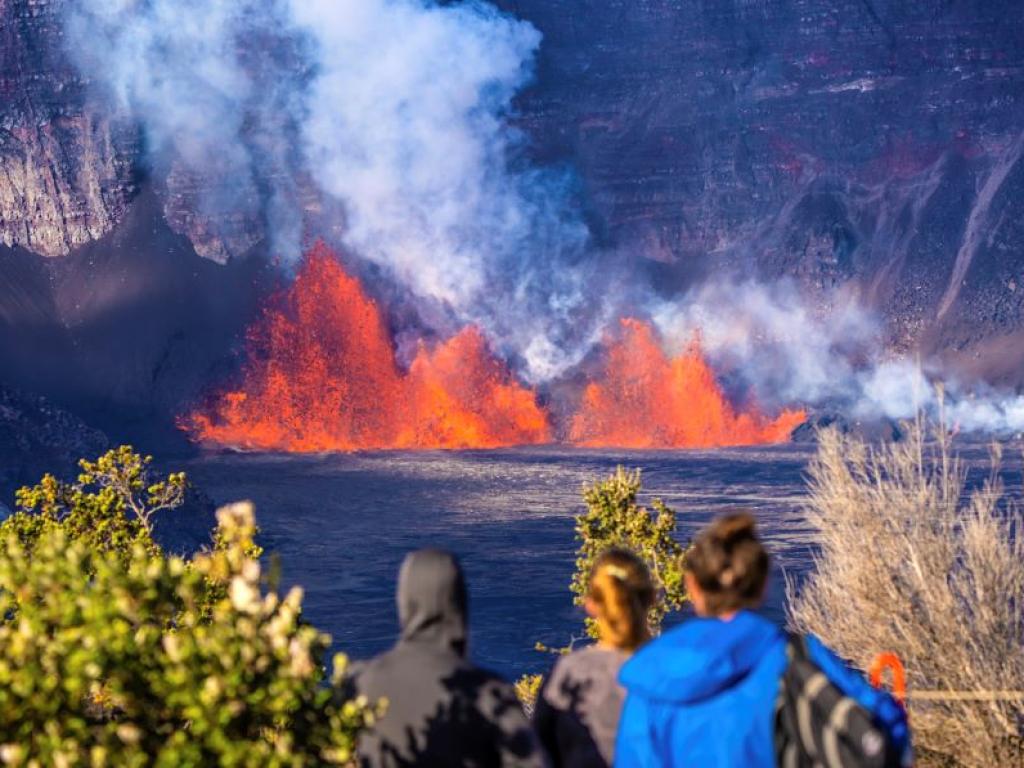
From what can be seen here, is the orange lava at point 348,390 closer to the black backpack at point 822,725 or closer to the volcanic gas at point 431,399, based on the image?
the volcanic gas at point 431,399

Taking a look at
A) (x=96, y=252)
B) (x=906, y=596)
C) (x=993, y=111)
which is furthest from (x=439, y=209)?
(x=906, y=596)

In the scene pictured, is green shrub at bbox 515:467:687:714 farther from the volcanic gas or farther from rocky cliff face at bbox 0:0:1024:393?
rocky cliff face at bbox 0:0:1024:393

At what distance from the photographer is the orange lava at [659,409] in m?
129

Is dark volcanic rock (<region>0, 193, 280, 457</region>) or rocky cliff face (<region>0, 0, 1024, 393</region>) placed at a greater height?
rocky cliff face (<region>0, 0, 1024, 393</region>)

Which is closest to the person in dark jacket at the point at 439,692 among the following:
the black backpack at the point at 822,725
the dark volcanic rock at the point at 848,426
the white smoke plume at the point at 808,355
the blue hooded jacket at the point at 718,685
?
the blue hooded jacket at the point at 718,685

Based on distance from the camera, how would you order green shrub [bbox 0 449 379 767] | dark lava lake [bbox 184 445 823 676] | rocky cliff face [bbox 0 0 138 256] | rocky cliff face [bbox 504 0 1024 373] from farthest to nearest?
rocky cliff face [bbox 0 0 138 256]
rocky cliff face [bbox 504 0 1024 373]
dark lava lake [bbox 184 445 823 676]
green shrub [bbox 0 449 379 767]


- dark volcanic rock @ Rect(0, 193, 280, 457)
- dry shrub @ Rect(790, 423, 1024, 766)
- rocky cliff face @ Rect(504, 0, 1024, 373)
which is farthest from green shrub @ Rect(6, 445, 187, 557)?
rocky cliff face @ Rect(504, 0, 1024, 373)

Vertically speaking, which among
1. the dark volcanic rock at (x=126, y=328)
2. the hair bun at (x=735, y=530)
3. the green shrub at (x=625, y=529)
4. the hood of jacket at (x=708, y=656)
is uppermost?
the dark volcanic rock at (x=126, y=328)

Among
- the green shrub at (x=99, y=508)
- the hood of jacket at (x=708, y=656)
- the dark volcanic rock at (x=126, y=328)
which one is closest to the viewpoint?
the hood of jacket at (x=708, y=656)

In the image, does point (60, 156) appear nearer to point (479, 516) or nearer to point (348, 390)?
point (348, 390)

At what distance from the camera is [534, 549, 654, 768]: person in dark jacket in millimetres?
5645

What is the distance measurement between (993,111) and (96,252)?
95.1 m

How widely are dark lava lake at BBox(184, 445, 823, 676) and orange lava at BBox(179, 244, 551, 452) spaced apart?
7766 millimetres

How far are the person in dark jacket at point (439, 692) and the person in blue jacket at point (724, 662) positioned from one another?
570 mm
